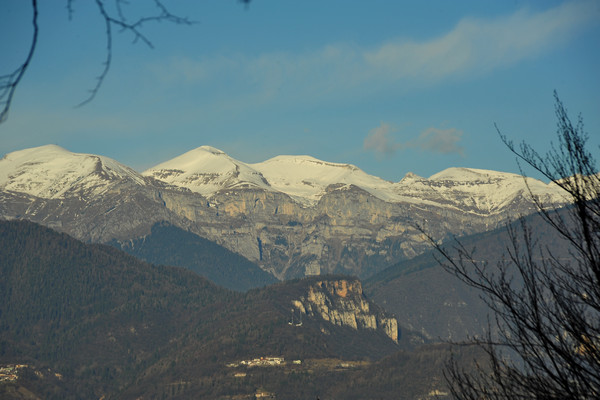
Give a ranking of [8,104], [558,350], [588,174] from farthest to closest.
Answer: [588,174] < [558,350] < [8,104]

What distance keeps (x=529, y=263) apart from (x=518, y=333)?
5.84 ft

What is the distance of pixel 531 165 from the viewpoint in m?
23.8

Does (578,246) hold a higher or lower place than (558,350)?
higher

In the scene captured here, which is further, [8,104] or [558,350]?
[558,350]

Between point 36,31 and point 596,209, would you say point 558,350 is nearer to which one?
point 596,209

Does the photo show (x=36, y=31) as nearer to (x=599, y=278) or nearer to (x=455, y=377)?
(x=599, y=278)

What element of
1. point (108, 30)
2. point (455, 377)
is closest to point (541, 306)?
point (455, 377)

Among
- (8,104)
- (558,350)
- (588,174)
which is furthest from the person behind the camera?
(588,174)

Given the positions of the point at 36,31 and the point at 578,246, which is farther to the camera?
the point at 578,246

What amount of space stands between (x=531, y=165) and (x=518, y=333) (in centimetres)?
447

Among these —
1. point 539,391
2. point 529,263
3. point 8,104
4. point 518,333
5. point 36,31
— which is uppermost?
point 36,31

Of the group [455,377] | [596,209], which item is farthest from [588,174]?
[455,377]

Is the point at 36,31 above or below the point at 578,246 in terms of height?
above

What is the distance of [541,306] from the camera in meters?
23.9
